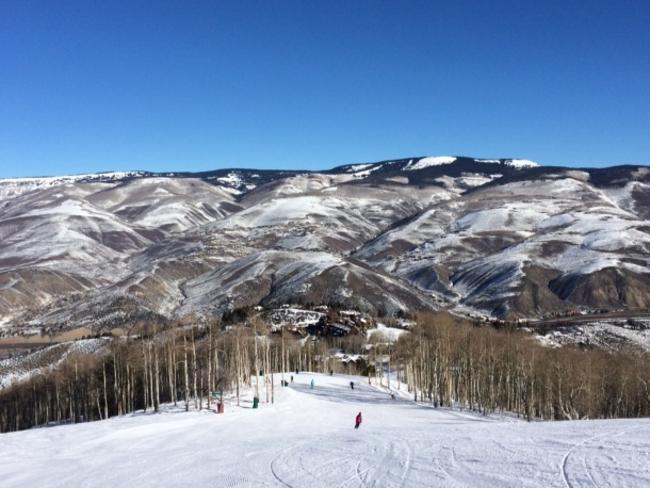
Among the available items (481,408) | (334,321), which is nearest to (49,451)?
(481,408)

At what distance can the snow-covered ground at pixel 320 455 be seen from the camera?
81.4ft

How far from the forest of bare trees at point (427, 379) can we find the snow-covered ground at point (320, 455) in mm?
17033

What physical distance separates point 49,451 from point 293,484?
2116cm

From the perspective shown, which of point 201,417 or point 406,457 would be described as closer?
point 406,457

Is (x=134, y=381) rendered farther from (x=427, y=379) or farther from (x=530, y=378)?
(x=530, y=378)

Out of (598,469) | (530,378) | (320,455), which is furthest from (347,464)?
(530,378)

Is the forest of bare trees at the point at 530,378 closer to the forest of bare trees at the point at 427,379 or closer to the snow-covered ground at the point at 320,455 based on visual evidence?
the forest of bare trees at the point at 427,379

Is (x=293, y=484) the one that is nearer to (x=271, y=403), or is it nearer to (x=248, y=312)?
(x=271, y=403)

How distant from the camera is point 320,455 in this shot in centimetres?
3116

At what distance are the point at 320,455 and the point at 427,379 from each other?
172 ft

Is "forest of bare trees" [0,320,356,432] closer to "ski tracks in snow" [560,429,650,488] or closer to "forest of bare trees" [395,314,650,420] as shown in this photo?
"forest of bare trees" [395,314,650,420]

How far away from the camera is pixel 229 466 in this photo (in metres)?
30.5

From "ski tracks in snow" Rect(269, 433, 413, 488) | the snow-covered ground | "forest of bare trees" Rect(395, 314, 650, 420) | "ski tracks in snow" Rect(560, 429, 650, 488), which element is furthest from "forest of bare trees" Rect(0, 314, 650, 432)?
"ski tracks in snow" Rect(560, 429, 650, 488)

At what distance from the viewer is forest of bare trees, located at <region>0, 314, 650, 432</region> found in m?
66.2
